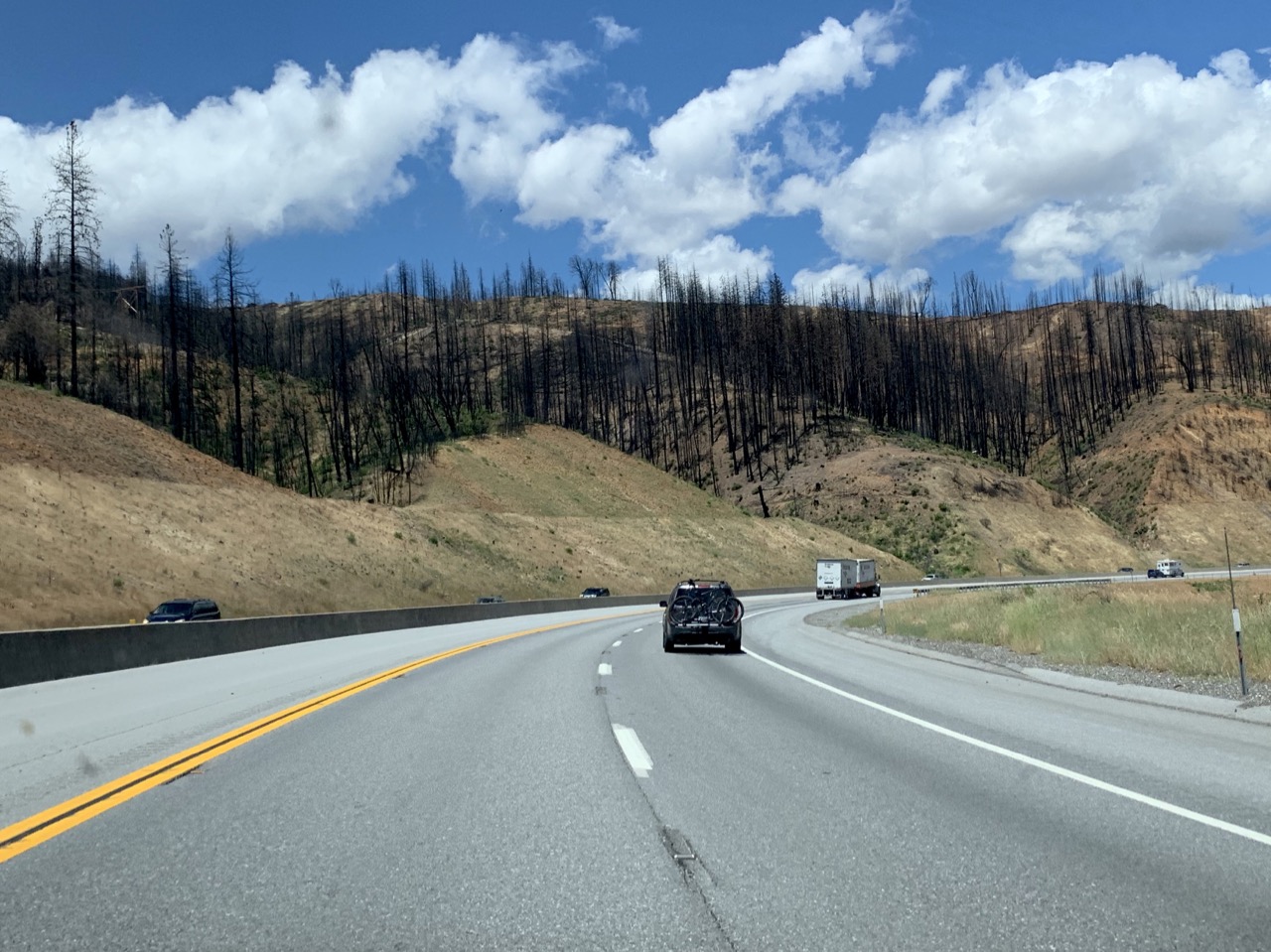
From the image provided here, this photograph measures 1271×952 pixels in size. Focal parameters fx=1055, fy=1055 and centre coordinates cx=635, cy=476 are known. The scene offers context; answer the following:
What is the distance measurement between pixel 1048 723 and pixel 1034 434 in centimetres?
13552

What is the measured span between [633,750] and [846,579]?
181 ft

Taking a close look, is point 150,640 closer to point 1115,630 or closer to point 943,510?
point 1115,630

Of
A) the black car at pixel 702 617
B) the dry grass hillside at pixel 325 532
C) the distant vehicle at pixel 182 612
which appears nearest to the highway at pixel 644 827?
the black car at pixel 702 617

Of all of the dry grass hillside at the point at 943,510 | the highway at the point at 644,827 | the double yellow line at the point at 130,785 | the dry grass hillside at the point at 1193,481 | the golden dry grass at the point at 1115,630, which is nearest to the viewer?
the highway at the point at 644,827

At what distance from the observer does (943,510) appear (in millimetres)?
92875

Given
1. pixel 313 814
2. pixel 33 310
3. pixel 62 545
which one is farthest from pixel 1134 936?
pixel 33 310

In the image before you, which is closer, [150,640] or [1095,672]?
[1095,672]

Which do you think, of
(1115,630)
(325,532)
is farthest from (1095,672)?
(325,532)

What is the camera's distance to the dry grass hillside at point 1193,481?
9712cm

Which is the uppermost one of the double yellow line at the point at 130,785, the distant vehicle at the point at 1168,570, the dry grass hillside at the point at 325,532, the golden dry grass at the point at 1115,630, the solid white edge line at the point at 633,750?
the dry grass hillside at the point at 325,532

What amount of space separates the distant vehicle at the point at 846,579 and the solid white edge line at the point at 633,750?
53.5m

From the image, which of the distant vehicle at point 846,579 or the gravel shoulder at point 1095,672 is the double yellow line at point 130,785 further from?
the distant vehicle at point 846,579

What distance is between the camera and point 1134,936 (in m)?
4.61

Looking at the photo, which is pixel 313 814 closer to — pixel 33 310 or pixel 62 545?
pixel 62 545
